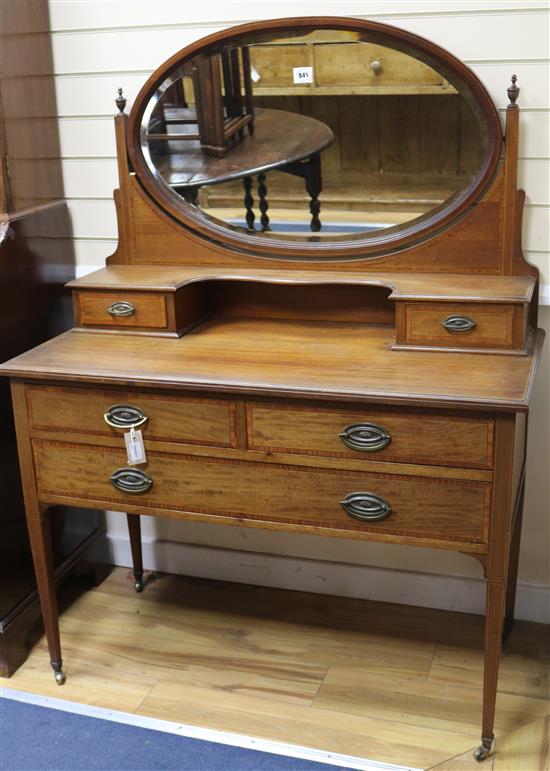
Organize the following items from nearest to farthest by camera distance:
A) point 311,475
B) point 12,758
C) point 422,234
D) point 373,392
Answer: point 373,392 < point 311,475 < point 12,758 < point 422,234

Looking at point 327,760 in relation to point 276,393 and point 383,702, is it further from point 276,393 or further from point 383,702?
point 276,393

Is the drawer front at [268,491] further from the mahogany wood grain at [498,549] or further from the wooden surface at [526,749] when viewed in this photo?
the wooden surface at [526,749]

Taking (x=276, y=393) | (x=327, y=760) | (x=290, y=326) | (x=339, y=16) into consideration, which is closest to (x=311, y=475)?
(x=276, y=393)

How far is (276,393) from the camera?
1836mm

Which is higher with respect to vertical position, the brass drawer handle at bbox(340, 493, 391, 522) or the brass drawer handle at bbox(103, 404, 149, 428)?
the brass drawer handle at bbox(103, 404, 149, 428)

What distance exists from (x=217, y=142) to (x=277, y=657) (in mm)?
1306

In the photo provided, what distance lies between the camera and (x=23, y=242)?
7.61 feet

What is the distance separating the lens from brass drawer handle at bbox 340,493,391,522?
1.87m

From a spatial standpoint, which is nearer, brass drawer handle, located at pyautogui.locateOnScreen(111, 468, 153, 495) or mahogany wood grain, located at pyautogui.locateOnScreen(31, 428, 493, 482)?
mahogany wood grain, located at pyautogui.locateOnScreen(31, 428, 493, 482)

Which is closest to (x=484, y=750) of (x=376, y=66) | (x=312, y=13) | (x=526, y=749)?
(x=526, y=749)

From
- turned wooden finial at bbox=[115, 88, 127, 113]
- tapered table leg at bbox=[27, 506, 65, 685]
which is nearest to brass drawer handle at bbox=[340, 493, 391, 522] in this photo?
tapered table leg at bbox=[27, 506, 65, 685]

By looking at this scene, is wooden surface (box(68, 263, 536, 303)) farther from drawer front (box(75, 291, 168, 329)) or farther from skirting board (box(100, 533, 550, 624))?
skirting board (box(100, 533, 550, 624))

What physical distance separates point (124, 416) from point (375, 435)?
0.55 m

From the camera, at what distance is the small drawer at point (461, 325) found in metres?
1.96
